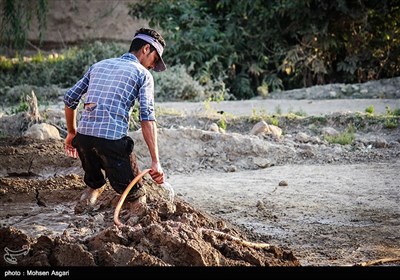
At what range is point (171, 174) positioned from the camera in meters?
8.74

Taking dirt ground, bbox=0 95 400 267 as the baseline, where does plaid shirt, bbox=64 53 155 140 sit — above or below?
above

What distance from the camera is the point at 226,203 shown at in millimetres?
7285

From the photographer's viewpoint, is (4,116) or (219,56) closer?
(4,116)

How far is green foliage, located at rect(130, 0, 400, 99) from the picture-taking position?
601 inches

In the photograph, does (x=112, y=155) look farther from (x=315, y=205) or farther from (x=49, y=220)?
(x=315, y=205)

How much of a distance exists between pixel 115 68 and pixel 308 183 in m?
2.81

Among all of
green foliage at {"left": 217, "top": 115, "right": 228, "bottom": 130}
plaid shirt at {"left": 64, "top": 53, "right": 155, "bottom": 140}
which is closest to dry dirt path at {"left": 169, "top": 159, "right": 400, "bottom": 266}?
plaid shirt at {"left": 64, "top": 53, "right": 155, "bottom": 140}

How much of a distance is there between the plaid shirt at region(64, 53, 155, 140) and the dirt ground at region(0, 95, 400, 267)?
0.57m

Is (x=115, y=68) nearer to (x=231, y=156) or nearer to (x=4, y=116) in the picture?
(x=231, y=156)

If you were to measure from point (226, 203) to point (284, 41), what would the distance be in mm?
9022

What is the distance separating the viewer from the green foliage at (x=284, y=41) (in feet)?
50.1

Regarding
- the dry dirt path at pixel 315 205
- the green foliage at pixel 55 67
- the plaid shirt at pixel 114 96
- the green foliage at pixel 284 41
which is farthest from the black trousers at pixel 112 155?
the green foliage at pixel 284 41

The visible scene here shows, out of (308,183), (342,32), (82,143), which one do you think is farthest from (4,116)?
(342,32)

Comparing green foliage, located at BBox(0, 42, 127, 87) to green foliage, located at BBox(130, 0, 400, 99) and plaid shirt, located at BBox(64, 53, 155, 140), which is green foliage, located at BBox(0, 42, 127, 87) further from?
plaid shirt, located at BBox(64, 53, 155, 140)
